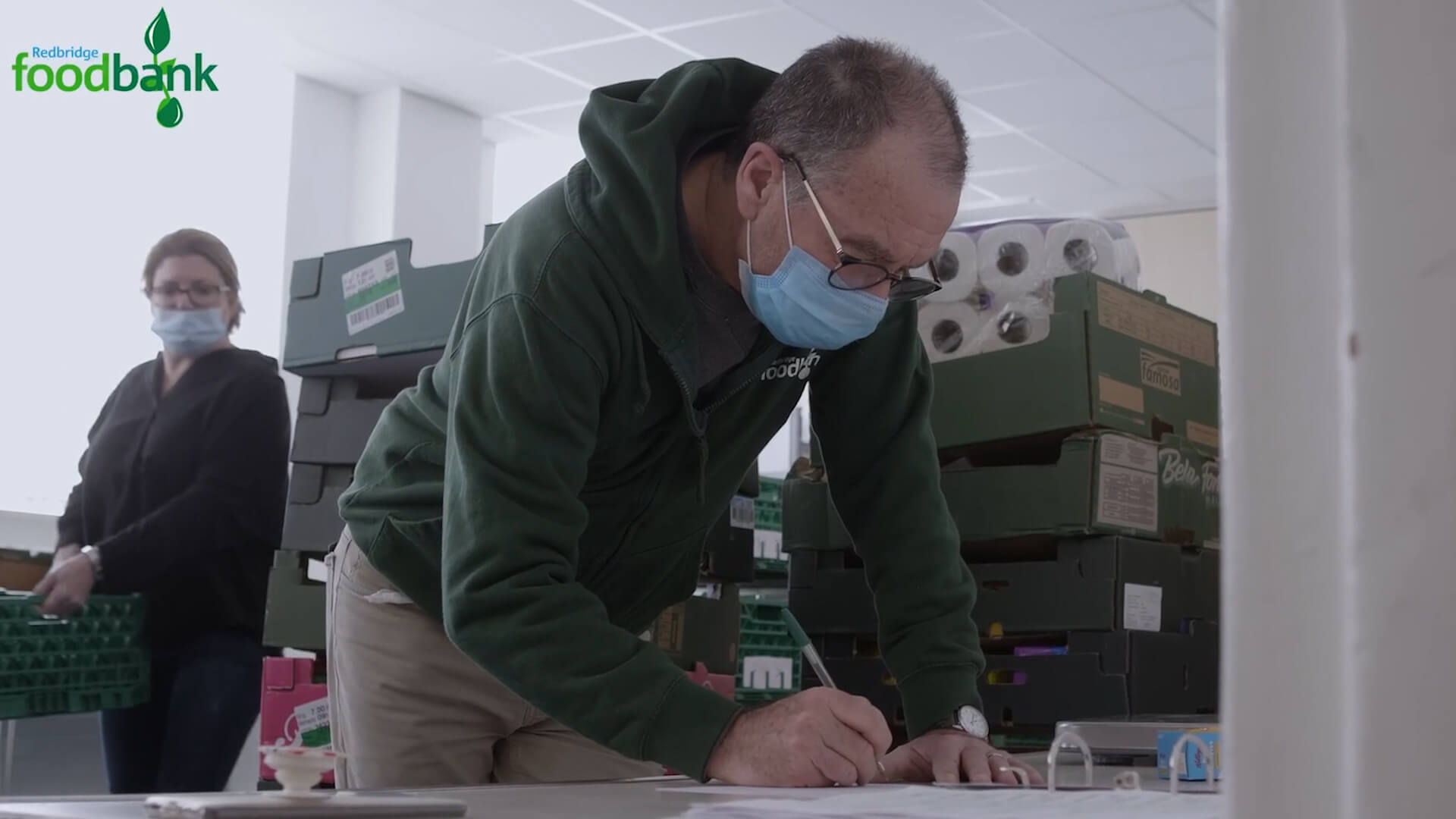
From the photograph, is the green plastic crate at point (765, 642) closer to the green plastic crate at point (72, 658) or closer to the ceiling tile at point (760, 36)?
the green plastic crate at point (72, 658)

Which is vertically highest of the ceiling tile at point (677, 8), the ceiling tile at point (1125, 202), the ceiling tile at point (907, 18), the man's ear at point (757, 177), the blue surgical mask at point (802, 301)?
the ceiling tile at point (1125, 202)

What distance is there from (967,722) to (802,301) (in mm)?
407

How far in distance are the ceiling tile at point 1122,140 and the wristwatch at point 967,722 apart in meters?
4.81

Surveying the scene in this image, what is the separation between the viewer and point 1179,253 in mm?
7039

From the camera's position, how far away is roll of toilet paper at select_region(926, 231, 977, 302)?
7.10 ft

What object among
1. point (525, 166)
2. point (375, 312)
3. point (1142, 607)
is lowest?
point (1142, 607)

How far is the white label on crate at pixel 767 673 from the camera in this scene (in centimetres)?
262

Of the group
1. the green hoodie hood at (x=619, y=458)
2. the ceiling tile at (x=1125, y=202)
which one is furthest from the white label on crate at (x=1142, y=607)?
the ceiling tile at (x=1125, y=202)

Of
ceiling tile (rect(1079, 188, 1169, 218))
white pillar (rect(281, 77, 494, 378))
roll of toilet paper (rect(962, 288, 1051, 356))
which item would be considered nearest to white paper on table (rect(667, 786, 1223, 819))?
roll of toilet paper (rect(962, 288, 1051, 356))

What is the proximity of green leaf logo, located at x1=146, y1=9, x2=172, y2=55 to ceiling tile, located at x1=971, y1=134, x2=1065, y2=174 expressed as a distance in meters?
3.16

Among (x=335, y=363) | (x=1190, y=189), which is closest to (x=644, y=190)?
(x=335, y=363)

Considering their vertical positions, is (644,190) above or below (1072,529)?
above

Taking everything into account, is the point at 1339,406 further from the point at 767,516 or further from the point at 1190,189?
the point at 1190,189

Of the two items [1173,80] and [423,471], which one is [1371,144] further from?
[1173,80]
